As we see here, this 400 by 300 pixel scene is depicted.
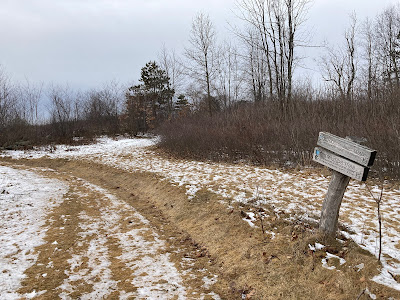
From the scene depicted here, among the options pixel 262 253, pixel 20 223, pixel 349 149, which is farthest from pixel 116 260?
pixel 349 149

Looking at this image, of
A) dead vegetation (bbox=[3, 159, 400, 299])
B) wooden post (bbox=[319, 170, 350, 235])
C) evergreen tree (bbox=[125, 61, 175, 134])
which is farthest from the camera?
evergreen tree (bbox=[125, 61, 175, 134])

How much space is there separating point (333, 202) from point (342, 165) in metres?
0.61

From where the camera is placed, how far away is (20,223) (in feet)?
18.7

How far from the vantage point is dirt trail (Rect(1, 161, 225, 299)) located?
3279mm

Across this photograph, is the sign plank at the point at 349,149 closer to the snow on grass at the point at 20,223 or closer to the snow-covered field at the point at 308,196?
the snow-covered field at the point at 308,196

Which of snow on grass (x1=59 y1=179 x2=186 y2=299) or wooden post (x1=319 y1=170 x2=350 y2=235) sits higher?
wooden post (x1=319 y1=170 x2=350 y2=235)

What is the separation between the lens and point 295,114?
42.9 ft

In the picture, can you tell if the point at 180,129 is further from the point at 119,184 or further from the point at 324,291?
the point at 324,291

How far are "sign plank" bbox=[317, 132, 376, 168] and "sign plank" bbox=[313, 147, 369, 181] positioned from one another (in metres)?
0.06

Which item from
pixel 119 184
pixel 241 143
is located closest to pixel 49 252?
pixel 119 184

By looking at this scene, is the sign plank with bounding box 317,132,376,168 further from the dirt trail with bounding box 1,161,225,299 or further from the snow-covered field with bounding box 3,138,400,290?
the dirt trail with bounding box 1,161,225,299

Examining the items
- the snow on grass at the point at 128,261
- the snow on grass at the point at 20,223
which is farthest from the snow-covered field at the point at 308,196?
the snow on grass at the point at 20,223

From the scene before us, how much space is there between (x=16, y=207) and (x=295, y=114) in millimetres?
12154

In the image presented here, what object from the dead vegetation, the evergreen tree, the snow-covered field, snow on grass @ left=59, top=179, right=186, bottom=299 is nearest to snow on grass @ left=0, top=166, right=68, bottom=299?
snow on grass @ left=59, top=179, right=186, bottom=299
